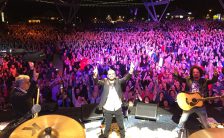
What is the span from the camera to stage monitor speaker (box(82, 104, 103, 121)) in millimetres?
7609

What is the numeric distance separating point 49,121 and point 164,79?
736 centimetres

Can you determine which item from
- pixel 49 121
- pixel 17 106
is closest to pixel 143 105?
pixel 17 106

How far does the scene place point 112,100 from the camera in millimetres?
6129

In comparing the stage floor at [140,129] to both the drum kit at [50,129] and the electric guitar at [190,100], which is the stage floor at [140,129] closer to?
the electric guitar at [190,100]

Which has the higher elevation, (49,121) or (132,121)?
(49,121)

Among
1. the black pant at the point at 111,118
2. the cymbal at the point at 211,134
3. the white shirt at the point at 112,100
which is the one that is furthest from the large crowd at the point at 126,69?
the cymbal at the point at 211,134

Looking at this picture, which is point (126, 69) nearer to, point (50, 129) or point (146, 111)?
point (146, 111)

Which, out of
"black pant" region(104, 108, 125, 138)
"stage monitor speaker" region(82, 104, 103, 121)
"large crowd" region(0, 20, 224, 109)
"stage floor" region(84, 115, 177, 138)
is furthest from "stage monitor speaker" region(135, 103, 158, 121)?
"black pant" region(104, 108, 125, 138)

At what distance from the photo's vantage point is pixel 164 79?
9.94 metres

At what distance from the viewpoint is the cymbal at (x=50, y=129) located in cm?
283

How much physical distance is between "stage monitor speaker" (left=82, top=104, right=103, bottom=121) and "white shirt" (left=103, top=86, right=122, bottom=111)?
1.57 metres

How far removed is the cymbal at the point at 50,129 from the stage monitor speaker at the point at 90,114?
182 inches

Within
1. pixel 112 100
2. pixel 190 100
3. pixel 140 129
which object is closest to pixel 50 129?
pixel 112 100

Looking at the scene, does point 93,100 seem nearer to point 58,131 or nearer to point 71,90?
point 71,90
